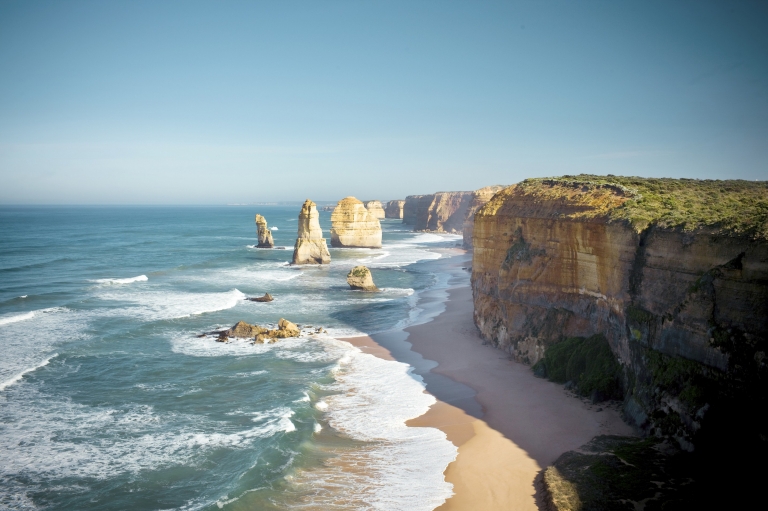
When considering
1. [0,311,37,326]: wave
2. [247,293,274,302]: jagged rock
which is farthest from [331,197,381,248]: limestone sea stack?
[0,311,37,326]: wave

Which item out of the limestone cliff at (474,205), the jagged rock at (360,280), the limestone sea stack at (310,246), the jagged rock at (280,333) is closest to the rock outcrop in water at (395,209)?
the limestone cliff at (474,205)

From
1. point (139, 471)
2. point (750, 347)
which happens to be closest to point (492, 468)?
point (750, 347)

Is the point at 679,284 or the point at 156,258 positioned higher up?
the point at 679,284

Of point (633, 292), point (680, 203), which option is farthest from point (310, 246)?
point (633, 292)

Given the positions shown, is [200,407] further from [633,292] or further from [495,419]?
[633,292]

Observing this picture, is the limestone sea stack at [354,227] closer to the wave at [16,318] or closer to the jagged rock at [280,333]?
the jagged rock at [280,333]

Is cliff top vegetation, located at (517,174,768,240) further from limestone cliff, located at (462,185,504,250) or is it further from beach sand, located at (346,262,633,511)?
limestone cliff, located at (462,185,504,250)

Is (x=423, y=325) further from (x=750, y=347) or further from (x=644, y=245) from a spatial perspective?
(x=750, y=347)
